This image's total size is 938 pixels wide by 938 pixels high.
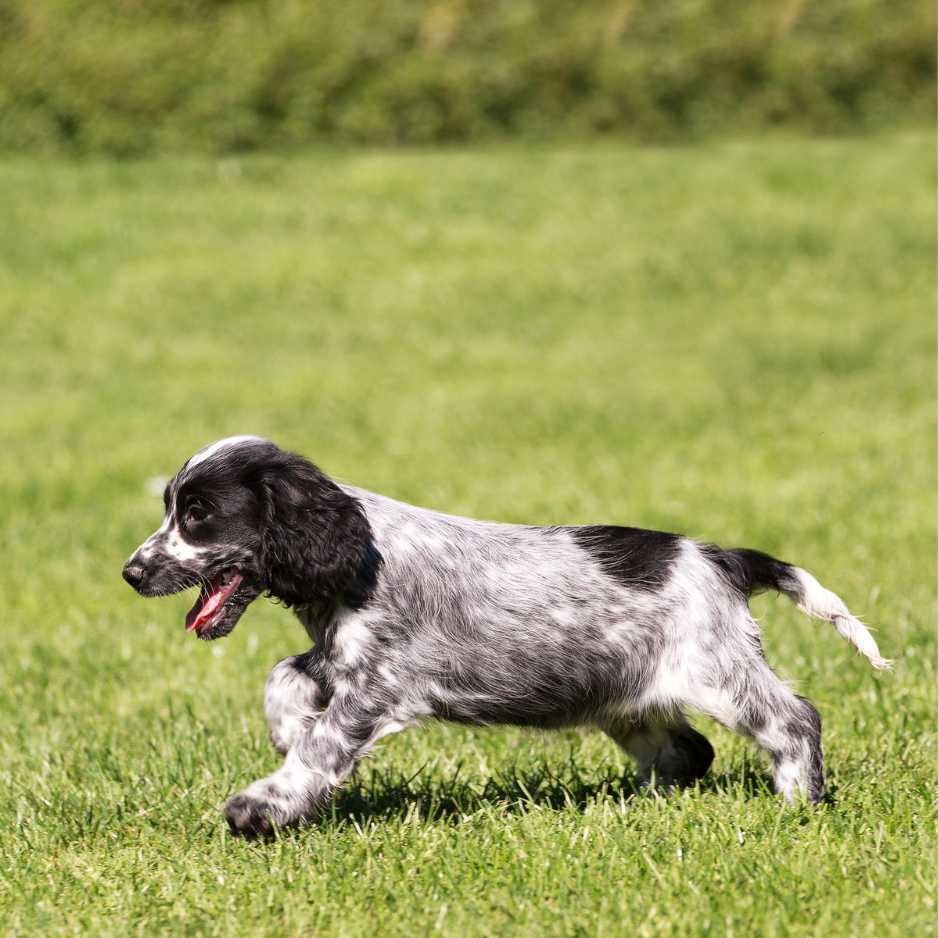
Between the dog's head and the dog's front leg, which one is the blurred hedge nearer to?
the dog's head

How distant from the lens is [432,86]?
76.7 ft

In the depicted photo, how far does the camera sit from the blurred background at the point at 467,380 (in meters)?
4.20

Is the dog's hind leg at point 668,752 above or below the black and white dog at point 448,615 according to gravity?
below

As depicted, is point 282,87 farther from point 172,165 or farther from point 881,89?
point 881,89

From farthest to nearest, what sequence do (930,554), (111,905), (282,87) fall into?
(282,87) < (930,554) < (111,905)

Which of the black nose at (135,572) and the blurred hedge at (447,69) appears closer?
the black nose at (135,572)

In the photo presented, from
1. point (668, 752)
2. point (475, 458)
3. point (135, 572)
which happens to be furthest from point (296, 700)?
point (475, 458)

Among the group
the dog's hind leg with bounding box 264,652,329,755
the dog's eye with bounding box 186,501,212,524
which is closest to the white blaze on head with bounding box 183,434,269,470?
the dog's eye with bounding box 186,501,212,524

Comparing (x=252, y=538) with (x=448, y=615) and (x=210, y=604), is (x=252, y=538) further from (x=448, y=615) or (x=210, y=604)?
(x=448, y=615)

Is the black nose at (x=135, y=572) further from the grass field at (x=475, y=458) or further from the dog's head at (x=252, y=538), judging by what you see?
the grass field at (x=475, y=458)

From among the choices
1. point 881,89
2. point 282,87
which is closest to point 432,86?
point 282,87

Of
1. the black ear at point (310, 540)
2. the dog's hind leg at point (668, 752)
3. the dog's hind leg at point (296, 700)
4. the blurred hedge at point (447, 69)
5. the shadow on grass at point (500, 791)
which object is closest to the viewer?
the black ear at point (310, 540)

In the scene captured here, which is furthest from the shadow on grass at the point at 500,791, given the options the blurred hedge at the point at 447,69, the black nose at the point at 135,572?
the blurred hedge at the point at 447,69

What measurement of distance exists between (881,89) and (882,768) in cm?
2100
